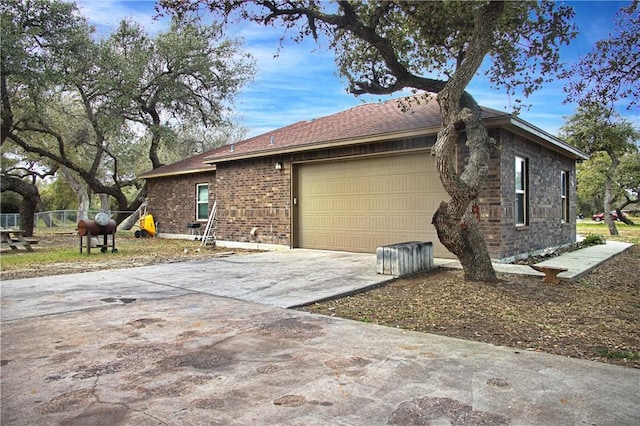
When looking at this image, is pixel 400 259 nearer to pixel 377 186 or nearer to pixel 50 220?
pixel 377 186

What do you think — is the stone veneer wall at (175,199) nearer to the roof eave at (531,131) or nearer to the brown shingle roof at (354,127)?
the brown shingle roof at (354,127)

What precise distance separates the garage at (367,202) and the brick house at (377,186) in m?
0.02

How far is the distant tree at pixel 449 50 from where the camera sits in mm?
6492

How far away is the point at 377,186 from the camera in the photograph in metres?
10.4

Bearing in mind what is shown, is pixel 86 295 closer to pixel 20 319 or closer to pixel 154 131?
pixel 20 319

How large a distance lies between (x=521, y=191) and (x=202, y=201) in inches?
447

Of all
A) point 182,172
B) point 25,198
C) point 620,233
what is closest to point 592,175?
point 620,233

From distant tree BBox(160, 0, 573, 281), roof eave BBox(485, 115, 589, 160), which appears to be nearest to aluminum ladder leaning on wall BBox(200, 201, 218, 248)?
distant tree BBox(160, 0, 573, 281)

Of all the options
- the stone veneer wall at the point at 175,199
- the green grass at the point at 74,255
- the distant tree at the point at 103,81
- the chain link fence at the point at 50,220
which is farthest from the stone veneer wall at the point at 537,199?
the chain link fence at the point at 50,220

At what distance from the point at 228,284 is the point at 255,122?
3350 centimetres

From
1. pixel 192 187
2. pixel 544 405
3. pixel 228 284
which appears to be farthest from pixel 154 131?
pixel 544 405

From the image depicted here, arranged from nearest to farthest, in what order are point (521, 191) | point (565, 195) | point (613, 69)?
point (613, 69) → point (521, 191) → point (565, 195)

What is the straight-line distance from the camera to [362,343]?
3.98 meters

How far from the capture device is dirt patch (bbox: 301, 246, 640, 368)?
404 cm
